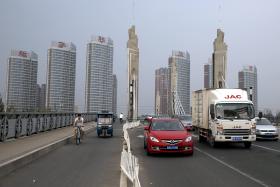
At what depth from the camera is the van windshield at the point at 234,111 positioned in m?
19.1

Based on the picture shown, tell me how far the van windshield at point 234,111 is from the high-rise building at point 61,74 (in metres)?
50.9

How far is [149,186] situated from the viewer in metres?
8.94

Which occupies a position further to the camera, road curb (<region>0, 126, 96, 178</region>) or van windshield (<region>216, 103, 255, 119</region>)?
van windshield (<region>216, 103, 255, 119</region>)

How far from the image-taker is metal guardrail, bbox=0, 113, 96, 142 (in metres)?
18.9

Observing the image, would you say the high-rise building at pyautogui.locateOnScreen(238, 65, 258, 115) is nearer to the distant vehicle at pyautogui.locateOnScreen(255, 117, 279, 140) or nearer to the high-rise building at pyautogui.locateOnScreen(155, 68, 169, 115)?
the high-rise building at pyautogui.locateOnScreen(155, 68, 169, 115)

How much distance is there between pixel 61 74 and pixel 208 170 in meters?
64.4

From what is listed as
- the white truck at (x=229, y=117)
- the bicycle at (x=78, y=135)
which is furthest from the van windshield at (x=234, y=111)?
the bicycle at (x=78, y=135)

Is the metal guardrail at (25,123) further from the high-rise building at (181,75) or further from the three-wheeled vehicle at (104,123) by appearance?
the high-rise building at (181,75)

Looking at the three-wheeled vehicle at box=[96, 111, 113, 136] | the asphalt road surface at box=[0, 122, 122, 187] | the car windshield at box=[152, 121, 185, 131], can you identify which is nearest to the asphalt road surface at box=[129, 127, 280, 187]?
the asphalt road surface at box=[0, 122, 122, 187]

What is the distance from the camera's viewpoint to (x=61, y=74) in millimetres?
73625

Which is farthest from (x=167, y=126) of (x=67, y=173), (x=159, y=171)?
(x=67, y=173)

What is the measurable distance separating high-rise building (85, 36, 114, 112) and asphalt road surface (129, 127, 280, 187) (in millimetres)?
61712

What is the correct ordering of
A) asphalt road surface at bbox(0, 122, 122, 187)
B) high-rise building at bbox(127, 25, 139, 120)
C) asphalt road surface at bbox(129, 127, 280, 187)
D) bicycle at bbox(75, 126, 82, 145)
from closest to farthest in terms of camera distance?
1. asphalt road surface at bbox(0, 122, 122, 187)
2. asphalt road surface at bbox(129, 127, 280, 187)
3. bicycle at bbox(75, 126, 82, 145)
4. high-rise building at bbox(127, 25, 139, 120)

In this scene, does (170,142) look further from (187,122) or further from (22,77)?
(22,77)
